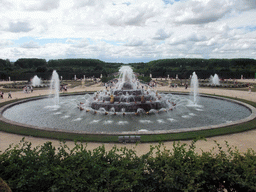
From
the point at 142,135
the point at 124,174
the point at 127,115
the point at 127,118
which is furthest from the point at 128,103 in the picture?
the point at 124,174

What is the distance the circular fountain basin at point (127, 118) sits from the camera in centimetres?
1529

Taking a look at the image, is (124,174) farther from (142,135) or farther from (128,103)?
(128,103)

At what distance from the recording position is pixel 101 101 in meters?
23.4

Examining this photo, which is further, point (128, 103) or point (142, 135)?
point (128, 103)

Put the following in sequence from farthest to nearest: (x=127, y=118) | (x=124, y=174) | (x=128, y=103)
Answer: (x=128, y=103), (x=127, y=118), (x=124, y=174)

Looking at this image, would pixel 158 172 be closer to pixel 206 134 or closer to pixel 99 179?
pixel 99 179

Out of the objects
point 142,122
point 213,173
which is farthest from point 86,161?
point 142,122

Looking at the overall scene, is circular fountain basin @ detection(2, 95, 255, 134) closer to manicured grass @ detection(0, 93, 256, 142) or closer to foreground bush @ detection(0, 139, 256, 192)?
manicured grass @ detection(0, 93, 256, 142)

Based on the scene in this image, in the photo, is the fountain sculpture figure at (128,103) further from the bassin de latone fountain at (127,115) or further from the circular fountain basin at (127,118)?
the circular fountain basin at (127,118)

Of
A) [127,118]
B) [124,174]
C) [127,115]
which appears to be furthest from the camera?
[127,115]

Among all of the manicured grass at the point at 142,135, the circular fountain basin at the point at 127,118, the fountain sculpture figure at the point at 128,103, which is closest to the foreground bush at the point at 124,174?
the manicured grass at the point at 142,135

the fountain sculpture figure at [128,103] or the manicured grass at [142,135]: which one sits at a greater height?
the fountain sculpture figure at [128,103]

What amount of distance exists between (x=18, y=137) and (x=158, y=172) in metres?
10.6

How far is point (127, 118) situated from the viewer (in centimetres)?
1859
